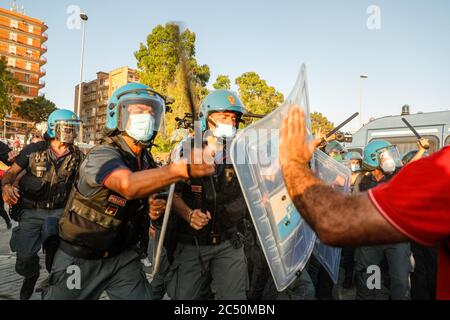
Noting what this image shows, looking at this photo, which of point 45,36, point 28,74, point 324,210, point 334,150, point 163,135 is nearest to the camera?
point 324,210

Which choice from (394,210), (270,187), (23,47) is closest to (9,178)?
(270,187)

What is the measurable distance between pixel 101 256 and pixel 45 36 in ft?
282

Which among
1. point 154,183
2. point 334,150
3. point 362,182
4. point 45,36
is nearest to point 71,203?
point 154,183

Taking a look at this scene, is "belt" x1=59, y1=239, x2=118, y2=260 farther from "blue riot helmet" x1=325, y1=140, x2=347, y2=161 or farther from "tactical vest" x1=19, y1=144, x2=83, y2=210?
"blue riot helmet" x1=325, y1=140, x2=347, y2=161

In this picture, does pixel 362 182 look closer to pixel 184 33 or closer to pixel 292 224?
pixel 292 224

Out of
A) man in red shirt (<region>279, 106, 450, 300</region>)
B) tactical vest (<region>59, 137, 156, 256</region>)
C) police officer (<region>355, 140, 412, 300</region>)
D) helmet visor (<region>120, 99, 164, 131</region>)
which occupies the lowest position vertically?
police officer (<region>355, 140, 412, 300</region>)

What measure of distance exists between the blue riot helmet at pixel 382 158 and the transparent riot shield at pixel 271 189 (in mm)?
2716

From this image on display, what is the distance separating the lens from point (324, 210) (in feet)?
4.16

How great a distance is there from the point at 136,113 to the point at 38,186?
2.58 m

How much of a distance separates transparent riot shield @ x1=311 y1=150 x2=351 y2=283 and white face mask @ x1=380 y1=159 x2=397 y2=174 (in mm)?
1805

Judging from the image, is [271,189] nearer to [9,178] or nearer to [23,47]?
[9,178]

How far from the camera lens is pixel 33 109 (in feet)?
138

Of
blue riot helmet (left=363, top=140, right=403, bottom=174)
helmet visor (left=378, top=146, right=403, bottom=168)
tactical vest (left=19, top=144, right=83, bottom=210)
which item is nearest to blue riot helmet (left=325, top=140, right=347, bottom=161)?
blue riot helmet (left=363, top=140, right=403, bottom=174)

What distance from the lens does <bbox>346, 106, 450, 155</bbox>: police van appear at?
7535 millimetres
